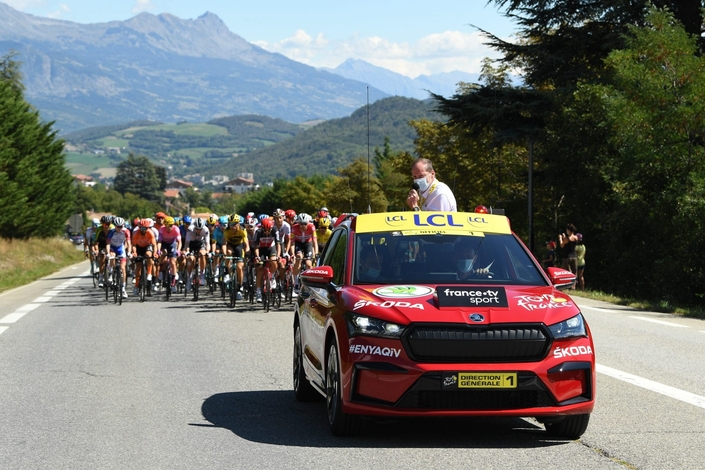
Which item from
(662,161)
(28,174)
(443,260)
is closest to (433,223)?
(443,260)

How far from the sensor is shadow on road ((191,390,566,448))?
7332 mm

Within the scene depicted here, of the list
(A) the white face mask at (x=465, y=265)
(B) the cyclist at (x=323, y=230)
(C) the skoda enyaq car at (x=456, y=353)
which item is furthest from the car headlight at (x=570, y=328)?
(B) the cyclist at (x=323, y=230)

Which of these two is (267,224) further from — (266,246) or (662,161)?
(662,161)

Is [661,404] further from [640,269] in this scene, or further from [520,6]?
[520,6]

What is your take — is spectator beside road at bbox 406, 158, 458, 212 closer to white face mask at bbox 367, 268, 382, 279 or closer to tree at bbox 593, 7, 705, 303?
white face mask at bbox 367, 268, 382, 279

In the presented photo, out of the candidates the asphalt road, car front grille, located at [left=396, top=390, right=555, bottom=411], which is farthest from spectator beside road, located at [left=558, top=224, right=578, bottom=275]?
car front grille, located at [left=396, top=390, right=555, bottom=411]

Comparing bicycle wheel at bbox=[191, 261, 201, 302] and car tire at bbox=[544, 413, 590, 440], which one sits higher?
car tire at bbox=[544, 413, 590, 440]

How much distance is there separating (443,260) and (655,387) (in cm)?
294

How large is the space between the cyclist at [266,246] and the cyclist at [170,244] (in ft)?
13.3

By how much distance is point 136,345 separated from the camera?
14.5 m

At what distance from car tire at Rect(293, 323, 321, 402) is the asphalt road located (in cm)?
11

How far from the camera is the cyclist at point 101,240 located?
27.5 m

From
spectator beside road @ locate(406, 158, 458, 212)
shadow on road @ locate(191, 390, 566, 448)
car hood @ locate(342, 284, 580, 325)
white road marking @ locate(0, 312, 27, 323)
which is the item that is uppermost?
spectator beside road @ locate(406, 158, 458, 212)

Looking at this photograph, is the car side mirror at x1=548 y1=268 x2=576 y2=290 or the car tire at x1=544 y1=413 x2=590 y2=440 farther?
the car side mirror at x1=548 y1=268 x2=576 y2=290
